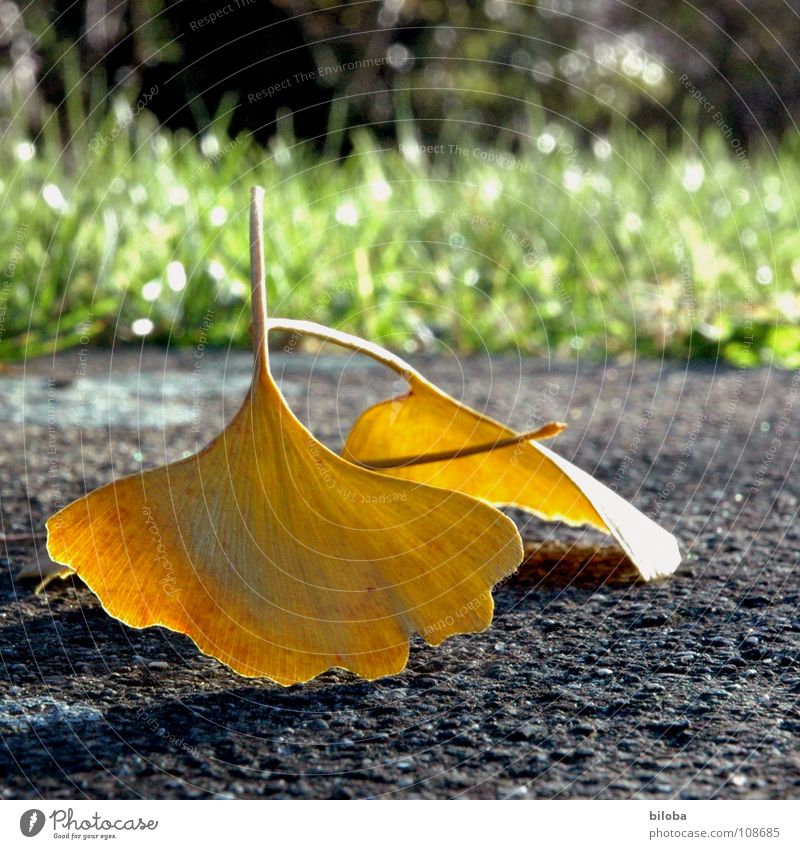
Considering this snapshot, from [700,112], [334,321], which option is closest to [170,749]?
[334,321]

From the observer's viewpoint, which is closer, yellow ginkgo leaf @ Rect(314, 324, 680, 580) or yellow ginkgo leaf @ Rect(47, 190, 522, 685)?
yellow ginkgo leaf @ Rect(47, 190, 522, 685)

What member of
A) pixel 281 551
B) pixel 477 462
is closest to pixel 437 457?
pixel 477 462

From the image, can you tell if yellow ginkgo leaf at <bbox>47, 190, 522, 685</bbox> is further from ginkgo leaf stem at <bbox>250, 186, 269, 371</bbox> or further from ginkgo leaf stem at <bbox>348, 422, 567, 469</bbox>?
ginkgo leaf stem at <bbox>348, 422, 567, 469</bbox>

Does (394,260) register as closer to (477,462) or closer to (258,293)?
(477,462)

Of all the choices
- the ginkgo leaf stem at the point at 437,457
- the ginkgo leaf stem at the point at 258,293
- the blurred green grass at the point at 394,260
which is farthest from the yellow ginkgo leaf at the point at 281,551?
the blurred green grass at the point at 394,260

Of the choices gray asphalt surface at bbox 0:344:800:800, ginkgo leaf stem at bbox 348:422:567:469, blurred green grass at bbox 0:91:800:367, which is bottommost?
gray asphalt surface at bbox 0:344:800:800

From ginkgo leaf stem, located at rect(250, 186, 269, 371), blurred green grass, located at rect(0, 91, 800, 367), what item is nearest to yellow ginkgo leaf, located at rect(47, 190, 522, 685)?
ginkgo leaf stem, located at rect(250, 186, 269, 371)

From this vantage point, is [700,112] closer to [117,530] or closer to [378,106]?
[378,106]
